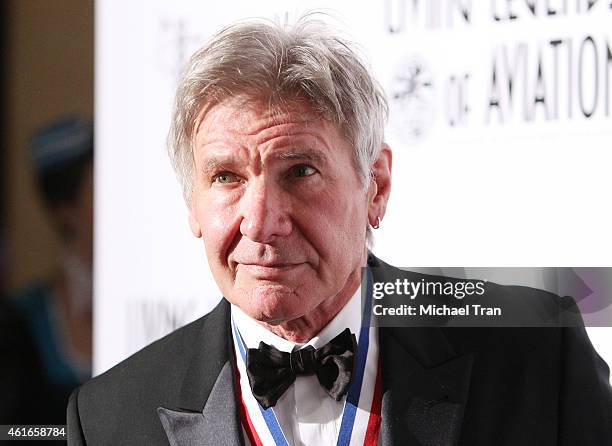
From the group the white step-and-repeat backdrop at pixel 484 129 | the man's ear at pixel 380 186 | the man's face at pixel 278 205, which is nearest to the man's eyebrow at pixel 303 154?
the man's face at pixel 278 205

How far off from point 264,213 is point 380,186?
1.01 feet

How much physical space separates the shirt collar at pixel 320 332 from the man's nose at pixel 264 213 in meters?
0.23

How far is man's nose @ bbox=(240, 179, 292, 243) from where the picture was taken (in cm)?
190

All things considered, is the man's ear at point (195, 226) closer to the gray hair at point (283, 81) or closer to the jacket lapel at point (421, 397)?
the gray hair at point (283, 81)

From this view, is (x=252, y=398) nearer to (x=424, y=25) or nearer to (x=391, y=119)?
(x=391, y=119)

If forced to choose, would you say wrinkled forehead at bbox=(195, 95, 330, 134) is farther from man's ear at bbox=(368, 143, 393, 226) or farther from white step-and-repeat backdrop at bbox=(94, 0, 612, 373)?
white step-and-repeat backdrop at bbox=(94, 0, 612, 373)

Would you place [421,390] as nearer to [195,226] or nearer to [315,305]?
[315,305]

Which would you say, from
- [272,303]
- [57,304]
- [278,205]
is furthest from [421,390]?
[57,304]

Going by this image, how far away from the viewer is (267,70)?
1.90 meters

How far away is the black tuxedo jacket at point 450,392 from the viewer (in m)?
1.94

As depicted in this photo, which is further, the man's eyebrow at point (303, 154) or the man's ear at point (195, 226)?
the man's ear at point (195, 226)

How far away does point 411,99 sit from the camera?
2.17 meters

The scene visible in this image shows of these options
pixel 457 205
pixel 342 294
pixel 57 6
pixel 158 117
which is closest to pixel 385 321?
pixel 342 294

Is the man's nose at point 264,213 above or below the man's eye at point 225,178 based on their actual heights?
below
